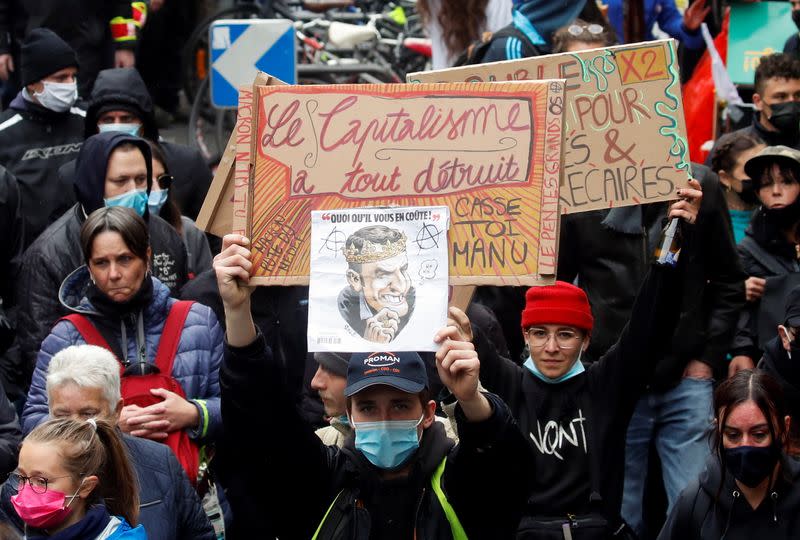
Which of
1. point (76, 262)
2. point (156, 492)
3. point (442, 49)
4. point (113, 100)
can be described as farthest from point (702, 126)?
point (156, 492)

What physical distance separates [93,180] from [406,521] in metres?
3.02

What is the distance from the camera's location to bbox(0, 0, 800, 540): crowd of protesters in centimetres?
436

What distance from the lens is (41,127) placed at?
8.33m

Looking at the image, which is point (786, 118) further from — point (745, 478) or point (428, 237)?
point (428, 237)

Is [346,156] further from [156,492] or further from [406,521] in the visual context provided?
[156,492]

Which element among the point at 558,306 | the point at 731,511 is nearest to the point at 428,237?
the point at 558,306

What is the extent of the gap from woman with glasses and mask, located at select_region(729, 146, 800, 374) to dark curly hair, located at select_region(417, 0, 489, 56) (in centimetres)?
255

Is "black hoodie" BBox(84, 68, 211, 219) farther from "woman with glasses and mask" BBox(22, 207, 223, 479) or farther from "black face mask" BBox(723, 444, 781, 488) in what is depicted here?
"black face mask" BBox(723, 444, 781, 488)

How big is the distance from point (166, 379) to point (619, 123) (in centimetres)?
193

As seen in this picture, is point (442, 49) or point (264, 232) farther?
point (442, 49)

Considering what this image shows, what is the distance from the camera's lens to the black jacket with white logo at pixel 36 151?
321 inches

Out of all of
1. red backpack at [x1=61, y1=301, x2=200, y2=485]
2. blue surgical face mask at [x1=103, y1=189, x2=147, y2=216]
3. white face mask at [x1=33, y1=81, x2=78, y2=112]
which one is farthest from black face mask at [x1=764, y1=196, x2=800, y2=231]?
white face mask at [x1=33, y1=81, x2=78, y2=112]

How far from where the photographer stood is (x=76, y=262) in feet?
21.3

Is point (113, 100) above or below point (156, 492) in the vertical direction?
above
